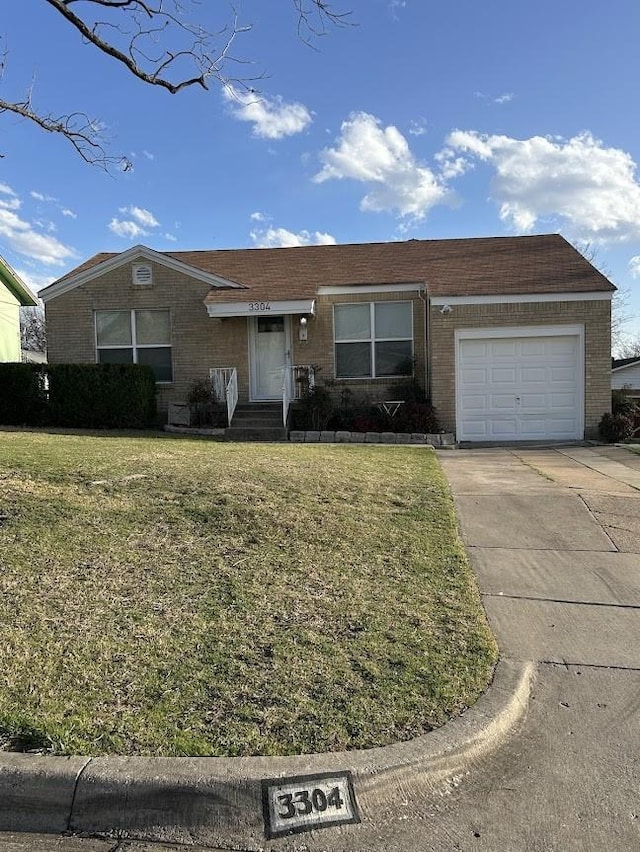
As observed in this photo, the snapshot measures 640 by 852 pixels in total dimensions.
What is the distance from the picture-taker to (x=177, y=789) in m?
2.31

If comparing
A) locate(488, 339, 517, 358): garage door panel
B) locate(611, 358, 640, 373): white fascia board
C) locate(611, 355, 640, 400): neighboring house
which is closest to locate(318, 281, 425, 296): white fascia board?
locate(488, 339, 517, 358): garage door panel

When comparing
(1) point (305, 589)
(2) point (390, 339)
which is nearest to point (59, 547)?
(1) point (305, 589)

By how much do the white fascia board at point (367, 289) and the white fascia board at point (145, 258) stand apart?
2082 millimetres

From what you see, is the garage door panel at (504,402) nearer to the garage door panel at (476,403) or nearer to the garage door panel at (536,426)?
the garage door panel at (476,403)

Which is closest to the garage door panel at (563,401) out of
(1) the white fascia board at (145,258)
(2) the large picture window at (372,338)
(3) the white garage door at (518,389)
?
(3) the white garage door at (518,389)

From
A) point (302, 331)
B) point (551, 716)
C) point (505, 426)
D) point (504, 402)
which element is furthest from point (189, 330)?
point (551, 716)

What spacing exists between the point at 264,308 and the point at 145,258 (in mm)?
3490

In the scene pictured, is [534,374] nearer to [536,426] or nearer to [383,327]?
[536,426]

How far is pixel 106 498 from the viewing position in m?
5.79

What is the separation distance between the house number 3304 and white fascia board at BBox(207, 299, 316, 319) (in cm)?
1238

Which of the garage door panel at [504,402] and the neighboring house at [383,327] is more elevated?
the neighboring house at [383,327]

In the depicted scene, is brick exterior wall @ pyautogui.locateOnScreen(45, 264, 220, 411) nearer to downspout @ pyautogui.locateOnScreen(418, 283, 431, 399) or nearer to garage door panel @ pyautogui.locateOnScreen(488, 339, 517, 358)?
downspout @ pyautogui.locateOnScreen(418, 283, 431, 399)

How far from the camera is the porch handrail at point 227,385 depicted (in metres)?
13.6

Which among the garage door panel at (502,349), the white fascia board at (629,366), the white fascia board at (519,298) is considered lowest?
the garage door panel at (502,349)
